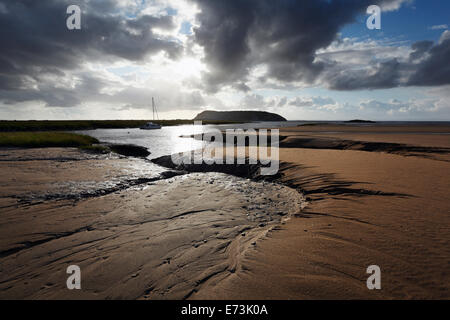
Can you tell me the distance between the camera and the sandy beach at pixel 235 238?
3.36m

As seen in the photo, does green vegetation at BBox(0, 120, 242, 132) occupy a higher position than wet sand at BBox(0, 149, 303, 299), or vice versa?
green vegetation at BBox(0, 120, 242, 132)

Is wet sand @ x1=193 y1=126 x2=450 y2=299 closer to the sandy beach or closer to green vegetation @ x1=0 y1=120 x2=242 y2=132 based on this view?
the sandy beach

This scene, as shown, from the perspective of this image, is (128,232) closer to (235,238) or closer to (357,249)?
(235,238)

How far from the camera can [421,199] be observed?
6.16 metres

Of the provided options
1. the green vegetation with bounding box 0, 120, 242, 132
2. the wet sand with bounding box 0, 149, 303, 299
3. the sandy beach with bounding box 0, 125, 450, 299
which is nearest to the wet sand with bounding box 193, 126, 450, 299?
the sandy beach with bounding box 0, 125, 450, 299

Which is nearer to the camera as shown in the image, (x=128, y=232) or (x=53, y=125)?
(x=128, y=232)

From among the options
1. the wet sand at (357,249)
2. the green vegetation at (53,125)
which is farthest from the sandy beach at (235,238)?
the green vegetation at (53,125)

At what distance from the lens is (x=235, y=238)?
16.4 ft

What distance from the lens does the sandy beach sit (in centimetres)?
336

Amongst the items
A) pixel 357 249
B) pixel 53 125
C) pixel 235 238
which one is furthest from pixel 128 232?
pixel 53 125

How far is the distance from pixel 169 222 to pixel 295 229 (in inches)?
143

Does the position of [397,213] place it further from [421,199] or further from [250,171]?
[250,171]
